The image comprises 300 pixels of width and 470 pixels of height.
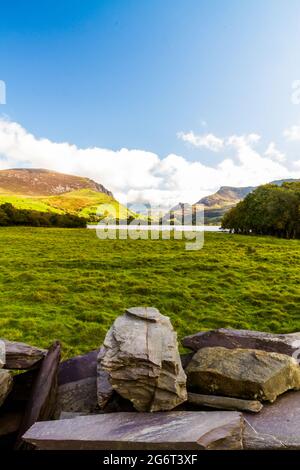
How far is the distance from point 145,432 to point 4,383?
128 inches

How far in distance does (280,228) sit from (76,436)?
77.8 m

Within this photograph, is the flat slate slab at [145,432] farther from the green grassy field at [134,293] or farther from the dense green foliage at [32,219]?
the dense green foliage at [32,219]

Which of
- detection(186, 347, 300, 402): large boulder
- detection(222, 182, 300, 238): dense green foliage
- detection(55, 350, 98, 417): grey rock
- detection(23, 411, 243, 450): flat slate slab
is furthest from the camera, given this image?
detection(222, 182, 300, 238): dense green foliage

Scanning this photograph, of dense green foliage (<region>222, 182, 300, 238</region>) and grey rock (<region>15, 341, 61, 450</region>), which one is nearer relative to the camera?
grey rock (<region>15, 341, 61, 450</region>)

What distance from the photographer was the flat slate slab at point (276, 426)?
5.48 metres

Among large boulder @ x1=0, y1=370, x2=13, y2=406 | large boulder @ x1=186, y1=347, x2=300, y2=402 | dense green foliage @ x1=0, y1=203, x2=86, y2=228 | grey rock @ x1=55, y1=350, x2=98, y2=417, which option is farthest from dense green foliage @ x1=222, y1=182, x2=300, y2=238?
large boulder @ x1=0, y1=370, x2=13, y2=406

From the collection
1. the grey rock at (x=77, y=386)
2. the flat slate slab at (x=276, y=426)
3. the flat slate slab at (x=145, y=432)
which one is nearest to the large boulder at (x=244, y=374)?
the flat slate slab at (x=276, y=426)

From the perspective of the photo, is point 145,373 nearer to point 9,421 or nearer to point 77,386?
point 77,386

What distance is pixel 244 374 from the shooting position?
6.79 meters

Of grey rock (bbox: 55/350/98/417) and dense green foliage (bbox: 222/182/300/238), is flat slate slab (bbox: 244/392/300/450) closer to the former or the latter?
grey rock (bbox: 55/350/98/417)

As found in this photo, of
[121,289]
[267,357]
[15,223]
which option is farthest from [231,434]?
[15,223]

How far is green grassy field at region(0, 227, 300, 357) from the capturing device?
605 inches

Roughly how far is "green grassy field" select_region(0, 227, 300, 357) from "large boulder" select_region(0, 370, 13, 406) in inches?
219
